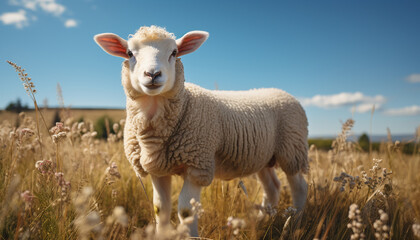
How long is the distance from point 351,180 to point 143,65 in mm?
2320

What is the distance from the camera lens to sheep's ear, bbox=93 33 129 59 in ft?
8.95

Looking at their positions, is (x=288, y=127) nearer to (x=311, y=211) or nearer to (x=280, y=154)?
(x=280, y=154)

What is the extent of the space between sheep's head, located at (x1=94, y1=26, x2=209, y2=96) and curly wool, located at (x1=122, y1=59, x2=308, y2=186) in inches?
5.1

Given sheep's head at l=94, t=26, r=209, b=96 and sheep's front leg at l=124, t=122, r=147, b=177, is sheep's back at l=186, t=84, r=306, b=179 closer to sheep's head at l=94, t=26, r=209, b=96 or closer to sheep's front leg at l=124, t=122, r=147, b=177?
sheep's head at l=94, t=26, r=209, b=96

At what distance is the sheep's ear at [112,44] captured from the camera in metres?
2.73

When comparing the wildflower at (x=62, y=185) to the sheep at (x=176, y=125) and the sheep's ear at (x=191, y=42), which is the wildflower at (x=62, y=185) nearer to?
the sheep at (x=176, y=125)

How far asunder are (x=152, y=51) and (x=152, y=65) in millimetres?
216

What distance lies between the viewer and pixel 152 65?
232 cm

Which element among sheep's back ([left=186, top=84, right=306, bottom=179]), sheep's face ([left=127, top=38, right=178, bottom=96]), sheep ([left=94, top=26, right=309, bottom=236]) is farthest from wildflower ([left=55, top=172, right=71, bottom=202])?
sheep's back ([left=186, top=84, right=306, bottom=179])

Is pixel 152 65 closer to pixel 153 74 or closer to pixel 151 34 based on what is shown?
pixel 153 74

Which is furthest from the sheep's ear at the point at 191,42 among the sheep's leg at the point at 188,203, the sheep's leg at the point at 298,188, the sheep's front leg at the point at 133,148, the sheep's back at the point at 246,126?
the sheep's leg at the point at 298,188

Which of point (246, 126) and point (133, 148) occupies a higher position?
point (246, 126)

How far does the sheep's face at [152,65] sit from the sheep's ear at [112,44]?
12cm

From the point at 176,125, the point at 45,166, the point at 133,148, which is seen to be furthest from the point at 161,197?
the point at 45,166
